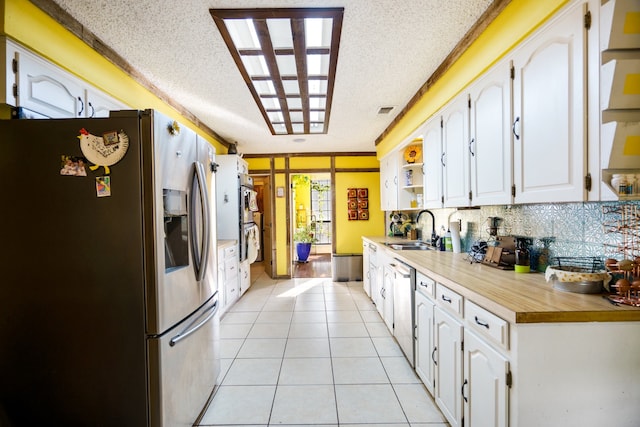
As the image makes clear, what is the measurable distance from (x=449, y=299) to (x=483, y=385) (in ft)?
1.45

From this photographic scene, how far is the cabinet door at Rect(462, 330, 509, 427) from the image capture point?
3.84 ft

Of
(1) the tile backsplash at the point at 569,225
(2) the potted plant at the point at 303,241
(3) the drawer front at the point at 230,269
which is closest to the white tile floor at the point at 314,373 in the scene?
(3) the drawer front at the point at 230,269

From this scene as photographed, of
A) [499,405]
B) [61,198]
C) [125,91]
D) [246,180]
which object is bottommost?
[499,405]

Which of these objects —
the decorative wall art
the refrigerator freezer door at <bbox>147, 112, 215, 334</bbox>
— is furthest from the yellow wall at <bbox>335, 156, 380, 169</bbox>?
the refrigerator freezer door at <bbox>147, 112, 215, 334</bbox>

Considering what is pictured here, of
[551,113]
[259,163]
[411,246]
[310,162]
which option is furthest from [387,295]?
[259,163]

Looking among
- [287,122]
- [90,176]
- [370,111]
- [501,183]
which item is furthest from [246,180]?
[501,183]

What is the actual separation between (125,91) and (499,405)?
3.19 meters

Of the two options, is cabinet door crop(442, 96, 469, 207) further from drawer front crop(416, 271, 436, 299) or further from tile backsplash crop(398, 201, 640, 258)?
drawer front crop(416, 271, 436, 299)

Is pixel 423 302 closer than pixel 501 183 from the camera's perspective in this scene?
No

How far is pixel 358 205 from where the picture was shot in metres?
5.66

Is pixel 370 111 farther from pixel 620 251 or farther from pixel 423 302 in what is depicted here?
pixel 620 251

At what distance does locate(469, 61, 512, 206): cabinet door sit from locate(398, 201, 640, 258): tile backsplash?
305 mm

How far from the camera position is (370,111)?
354 cm

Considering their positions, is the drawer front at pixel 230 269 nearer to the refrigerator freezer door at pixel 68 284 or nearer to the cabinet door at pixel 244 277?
the cabinet door at pixel 244 277
